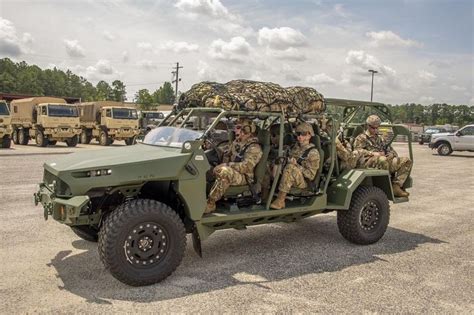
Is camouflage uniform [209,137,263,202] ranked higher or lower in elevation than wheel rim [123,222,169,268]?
higher

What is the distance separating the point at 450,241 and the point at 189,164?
4.21m

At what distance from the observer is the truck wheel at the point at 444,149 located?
83.2ft

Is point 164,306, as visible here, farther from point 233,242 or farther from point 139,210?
point 233,242

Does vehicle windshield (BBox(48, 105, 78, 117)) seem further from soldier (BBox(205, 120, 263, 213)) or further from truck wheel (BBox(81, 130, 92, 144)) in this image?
soldier (BBox(205, 120, 263, 213))

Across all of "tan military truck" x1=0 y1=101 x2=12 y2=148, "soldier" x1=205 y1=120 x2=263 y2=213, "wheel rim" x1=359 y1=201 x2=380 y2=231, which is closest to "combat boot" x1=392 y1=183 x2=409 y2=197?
"wheel rim" x1=359 y1=201 x2=380 y2=231

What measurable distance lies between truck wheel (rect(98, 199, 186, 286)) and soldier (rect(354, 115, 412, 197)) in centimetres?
358

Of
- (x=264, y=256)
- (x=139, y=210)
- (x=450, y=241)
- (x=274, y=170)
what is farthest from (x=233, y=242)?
(x=450, y=241)

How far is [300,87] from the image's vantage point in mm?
6371

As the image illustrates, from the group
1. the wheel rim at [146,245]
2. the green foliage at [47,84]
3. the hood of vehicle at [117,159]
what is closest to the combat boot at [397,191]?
the hood of vehicle at [117,159]

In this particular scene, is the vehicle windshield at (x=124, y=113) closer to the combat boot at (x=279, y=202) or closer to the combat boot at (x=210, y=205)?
the combat boot at (x=279, y=202)

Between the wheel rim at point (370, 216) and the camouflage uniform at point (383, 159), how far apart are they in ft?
2.55

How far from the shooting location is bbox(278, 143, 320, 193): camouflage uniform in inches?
231

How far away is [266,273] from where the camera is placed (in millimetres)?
5238

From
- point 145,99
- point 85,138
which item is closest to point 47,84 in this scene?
point 145,99
